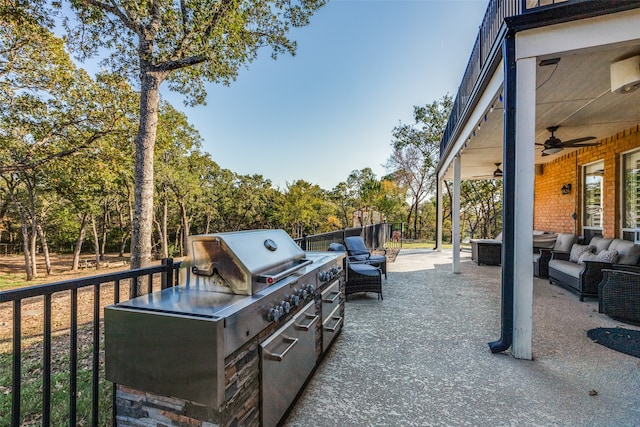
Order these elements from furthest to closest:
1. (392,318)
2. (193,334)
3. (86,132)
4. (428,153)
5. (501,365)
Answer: (428,153) < (86,132) < (392,318) < (501,365) < (193,334)

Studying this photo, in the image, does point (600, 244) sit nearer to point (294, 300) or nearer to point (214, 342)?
point (294, 300)

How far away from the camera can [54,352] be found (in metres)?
3.91

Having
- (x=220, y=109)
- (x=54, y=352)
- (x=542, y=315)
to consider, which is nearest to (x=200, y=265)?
(x=54, y=352)

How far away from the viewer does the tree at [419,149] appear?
55.1 ft

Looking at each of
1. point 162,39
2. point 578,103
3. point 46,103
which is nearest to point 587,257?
point 578,103

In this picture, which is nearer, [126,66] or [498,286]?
[498,286]

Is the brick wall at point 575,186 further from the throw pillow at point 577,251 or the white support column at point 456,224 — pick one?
the white support column at point 456,224

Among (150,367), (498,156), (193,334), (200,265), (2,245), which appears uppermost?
(498,156)

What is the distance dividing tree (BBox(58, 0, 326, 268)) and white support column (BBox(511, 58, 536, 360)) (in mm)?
4298

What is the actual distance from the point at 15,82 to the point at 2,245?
25109 mm

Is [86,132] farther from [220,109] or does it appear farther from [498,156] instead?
[498,156]

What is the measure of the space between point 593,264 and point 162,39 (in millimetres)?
7926

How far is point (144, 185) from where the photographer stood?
14.9ft

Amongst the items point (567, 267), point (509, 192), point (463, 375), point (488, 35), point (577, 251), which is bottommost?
point (463, 375)
